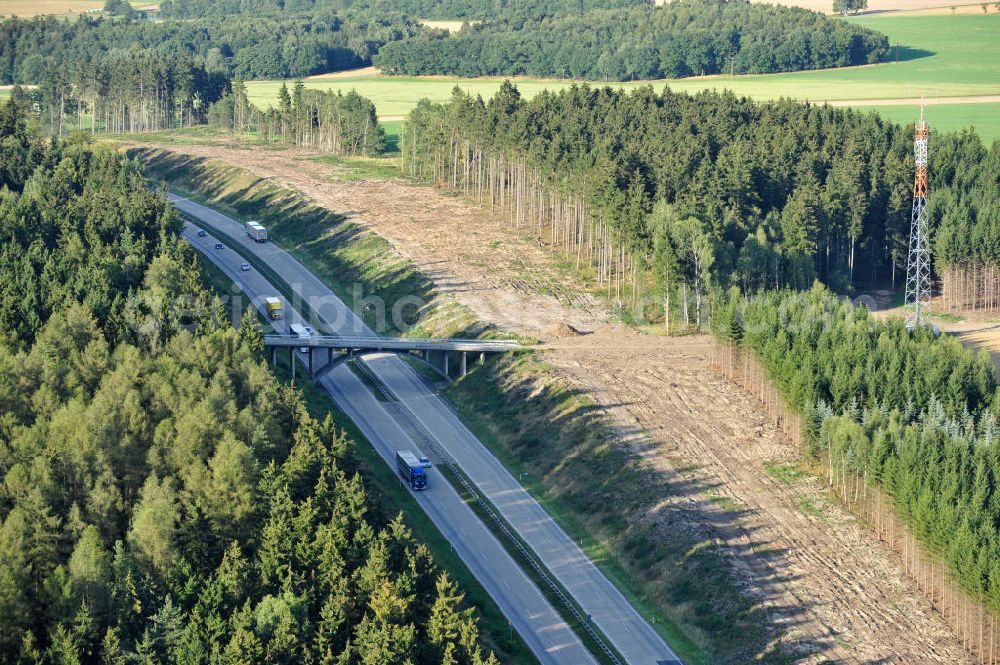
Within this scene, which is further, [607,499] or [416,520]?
[607,499]

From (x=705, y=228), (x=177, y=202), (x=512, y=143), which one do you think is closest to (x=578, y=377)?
(x=705, y=228)

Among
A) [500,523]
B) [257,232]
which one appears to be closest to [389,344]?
[500,523]

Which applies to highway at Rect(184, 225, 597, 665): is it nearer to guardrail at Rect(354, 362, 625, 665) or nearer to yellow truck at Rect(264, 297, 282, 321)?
guardrail at Rect(354, 362, 625, 665)

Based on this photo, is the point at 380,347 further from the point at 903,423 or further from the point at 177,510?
the point at 903,423

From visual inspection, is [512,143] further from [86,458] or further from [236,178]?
[86,458]

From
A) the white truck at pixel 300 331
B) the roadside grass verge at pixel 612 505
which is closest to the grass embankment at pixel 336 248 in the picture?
the white truck at pixel 300 331

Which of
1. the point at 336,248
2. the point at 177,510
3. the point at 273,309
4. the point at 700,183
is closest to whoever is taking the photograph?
the point at 177,510

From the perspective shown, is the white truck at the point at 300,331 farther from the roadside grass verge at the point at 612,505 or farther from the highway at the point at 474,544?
the roadside grass verge at the point at 612,505
